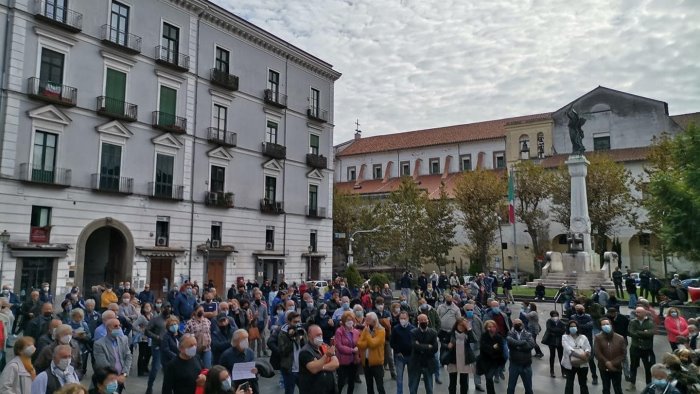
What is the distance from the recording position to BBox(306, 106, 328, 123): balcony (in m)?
38.4

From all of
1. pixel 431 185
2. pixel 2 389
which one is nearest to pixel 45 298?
pixel 2 389

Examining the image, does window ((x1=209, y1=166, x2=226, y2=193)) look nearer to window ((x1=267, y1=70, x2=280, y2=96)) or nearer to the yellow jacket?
window ((x1=267, y1=70, x2=280, y2=96))

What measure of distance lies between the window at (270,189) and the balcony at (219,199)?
11.4 feet

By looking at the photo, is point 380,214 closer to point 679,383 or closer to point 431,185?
point 431,185

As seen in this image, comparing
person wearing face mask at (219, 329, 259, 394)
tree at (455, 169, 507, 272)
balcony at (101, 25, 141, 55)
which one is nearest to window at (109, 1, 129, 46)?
balcony at (101, 25, 141, 55)

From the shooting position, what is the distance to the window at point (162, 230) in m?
27.7

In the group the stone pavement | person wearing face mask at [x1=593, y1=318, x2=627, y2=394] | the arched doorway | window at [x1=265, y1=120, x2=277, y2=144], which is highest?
window at [x1=265, y1=120, x2=277, y2=144]

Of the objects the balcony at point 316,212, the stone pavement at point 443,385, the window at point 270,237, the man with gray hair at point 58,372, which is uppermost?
the balcony at point 316,212

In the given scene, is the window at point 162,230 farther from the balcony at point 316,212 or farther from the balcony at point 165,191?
the balcony at point 316,212

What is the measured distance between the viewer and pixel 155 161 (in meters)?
27.9

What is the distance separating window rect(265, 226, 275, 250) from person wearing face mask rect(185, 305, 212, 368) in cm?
2427

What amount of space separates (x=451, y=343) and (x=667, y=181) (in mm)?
22168

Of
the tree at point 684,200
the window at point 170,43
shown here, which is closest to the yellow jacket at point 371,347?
the tree at point 684,200

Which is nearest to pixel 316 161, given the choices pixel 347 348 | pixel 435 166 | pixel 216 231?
pixel 216 231
